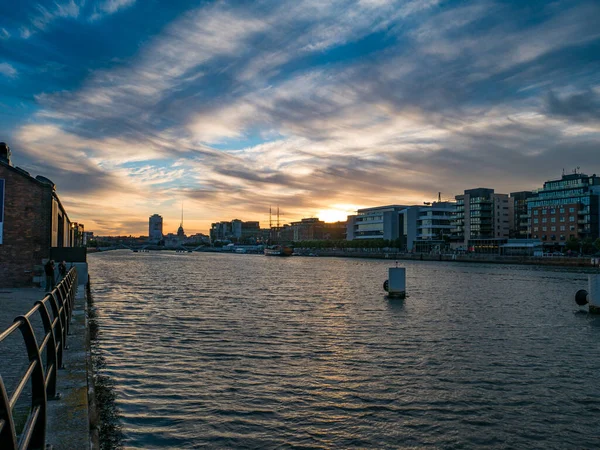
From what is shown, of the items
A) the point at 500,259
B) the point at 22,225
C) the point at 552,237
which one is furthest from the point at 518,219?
the point at 22,225

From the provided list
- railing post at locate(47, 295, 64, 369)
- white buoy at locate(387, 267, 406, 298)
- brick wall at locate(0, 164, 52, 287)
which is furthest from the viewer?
white buoy at locate(387, 267, 406, 298)

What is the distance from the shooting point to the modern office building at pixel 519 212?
18025 cm

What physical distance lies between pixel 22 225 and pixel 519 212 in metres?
183

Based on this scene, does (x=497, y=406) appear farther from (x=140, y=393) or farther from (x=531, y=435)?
(x=140, y=393)

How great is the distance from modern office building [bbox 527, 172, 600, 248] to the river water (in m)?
134

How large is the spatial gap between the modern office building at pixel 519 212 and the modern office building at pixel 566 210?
13907mm

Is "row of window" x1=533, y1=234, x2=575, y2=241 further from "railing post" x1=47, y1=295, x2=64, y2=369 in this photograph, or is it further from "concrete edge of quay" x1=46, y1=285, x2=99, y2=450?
"railing post" x1=47, y1=295, x2=64, y2=369

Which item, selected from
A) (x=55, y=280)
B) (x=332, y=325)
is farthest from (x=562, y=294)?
(x=55, y=280)

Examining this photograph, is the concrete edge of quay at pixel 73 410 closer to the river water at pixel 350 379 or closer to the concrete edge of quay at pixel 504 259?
the river water at pixel 350 379

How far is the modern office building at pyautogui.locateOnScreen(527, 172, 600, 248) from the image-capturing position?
14825 centimetres

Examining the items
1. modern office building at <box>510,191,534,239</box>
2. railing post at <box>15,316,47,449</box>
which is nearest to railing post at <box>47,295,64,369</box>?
railing post at <box>15,316,47,449</box>

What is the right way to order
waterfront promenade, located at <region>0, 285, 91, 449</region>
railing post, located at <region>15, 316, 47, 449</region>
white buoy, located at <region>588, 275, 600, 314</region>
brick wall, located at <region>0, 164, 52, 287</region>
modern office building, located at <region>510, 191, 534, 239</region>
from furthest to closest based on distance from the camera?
1. modern office building, located at <region>510, 191, 534, 239</region>
2. brick wall, located at <region>0, 164, 52, 287</region>
3. white buoy, located at <region>588, 275, 600, 314</region>
4. waterfront promenade, located at <region>0, 285, 91, 449</region>
5. railing post, located at <region>15, 316, 47, 449</region>

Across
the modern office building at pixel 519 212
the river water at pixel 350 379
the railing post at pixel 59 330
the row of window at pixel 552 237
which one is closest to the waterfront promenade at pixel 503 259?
the row of window at pixel 552 237

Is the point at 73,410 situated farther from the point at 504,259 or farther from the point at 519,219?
the point at 519,219
